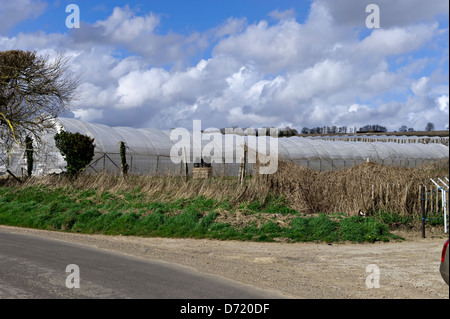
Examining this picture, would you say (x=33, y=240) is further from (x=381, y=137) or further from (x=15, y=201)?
(x=381, y=137)

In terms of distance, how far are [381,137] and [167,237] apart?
5036cm

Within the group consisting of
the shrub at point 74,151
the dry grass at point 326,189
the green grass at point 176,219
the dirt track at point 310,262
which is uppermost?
the shrub at point 74,151

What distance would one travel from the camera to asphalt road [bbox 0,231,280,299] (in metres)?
7.49

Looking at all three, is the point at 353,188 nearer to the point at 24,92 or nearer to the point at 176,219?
the point at 176,219

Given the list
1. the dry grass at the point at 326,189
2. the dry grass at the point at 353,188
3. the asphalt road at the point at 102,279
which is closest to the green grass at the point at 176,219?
the dry grass at the point at 326,189

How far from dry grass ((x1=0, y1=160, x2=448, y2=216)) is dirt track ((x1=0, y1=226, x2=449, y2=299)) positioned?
189 cm

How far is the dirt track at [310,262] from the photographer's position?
8364mm

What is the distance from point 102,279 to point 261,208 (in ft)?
28.5

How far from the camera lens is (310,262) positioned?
1095 cm

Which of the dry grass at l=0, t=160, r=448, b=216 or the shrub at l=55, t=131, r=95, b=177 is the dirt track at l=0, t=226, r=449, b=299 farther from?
the shrub at l=55, t=131, r=95, b=177

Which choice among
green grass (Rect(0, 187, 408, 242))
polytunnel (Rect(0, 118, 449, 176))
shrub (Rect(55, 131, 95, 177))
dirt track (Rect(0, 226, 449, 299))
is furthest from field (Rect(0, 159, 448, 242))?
shrub (Rect(55, 131, 95, 177))

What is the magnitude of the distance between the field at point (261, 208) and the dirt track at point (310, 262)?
80 centimetres

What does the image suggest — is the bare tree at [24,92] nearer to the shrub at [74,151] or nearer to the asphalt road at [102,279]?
the shrub at [74,151]
